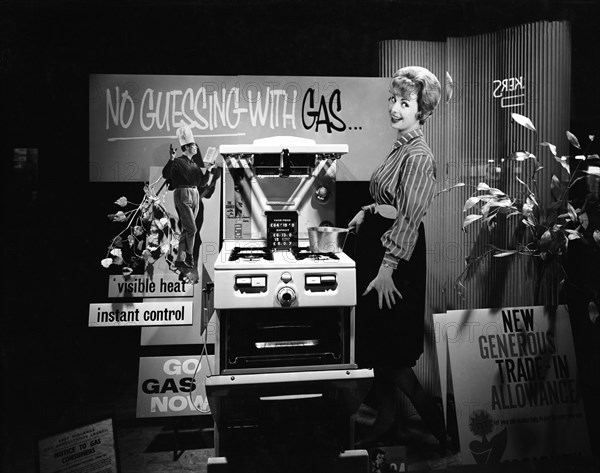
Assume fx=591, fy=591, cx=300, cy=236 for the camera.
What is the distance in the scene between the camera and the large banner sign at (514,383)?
3436mm

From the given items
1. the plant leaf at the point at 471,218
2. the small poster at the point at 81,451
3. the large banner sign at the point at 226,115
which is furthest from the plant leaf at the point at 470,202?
the small poster at the point at 81,451

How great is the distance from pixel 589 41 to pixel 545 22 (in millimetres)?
310

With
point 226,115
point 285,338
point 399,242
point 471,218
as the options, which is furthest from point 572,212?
point 226,115

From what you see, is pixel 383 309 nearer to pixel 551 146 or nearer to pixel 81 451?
pixel 551 146

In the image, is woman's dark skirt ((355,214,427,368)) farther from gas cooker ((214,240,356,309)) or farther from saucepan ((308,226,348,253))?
gas cooker ((214,240,356,309))

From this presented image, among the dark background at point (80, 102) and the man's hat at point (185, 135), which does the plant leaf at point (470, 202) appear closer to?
the dark background at point (80, 102)

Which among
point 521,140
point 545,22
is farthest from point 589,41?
point 521,140

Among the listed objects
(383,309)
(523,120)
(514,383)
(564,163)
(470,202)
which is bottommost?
(514,383)

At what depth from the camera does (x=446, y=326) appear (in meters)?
3.47

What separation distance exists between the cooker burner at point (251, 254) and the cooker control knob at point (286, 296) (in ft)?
0.68

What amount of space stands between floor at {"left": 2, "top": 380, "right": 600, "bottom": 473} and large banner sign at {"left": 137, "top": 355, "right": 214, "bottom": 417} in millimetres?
55

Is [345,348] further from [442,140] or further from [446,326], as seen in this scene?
[442,140]

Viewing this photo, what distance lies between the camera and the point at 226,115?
10.9ft

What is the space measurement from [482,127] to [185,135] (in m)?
1.71
